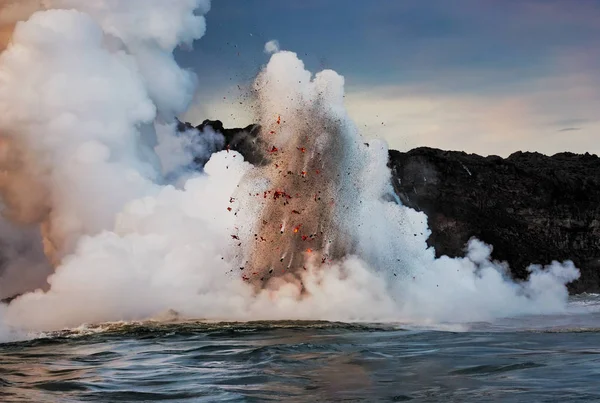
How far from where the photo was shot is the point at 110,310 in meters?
56.3

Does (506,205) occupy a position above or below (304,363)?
above

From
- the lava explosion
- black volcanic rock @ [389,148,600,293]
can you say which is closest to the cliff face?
black volcanic rock @ [389,148,600,293]

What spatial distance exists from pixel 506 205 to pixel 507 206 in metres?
0.21

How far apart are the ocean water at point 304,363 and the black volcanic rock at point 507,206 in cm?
7307

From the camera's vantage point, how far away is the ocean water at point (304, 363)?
2997cm

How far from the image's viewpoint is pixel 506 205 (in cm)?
13562

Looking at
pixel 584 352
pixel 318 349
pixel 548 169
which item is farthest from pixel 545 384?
pixel 548 169

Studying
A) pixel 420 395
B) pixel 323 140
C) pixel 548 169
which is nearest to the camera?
pixel 420 395

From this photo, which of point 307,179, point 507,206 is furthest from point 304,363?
point 507,206

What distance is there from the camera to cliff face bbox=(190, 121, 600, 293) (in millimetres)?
128375

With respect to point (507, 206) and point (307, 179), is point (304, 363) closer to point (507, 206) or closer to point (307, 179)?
point (307, 179)

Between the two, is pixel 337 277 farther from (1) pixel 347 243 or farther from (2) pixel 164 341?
(2) pixel 164 341

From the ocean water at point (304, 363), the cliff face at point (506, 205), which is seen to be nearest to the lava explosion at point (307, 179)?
the ocean water at point (304, 363)

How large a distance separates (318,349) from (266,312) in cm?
1684
